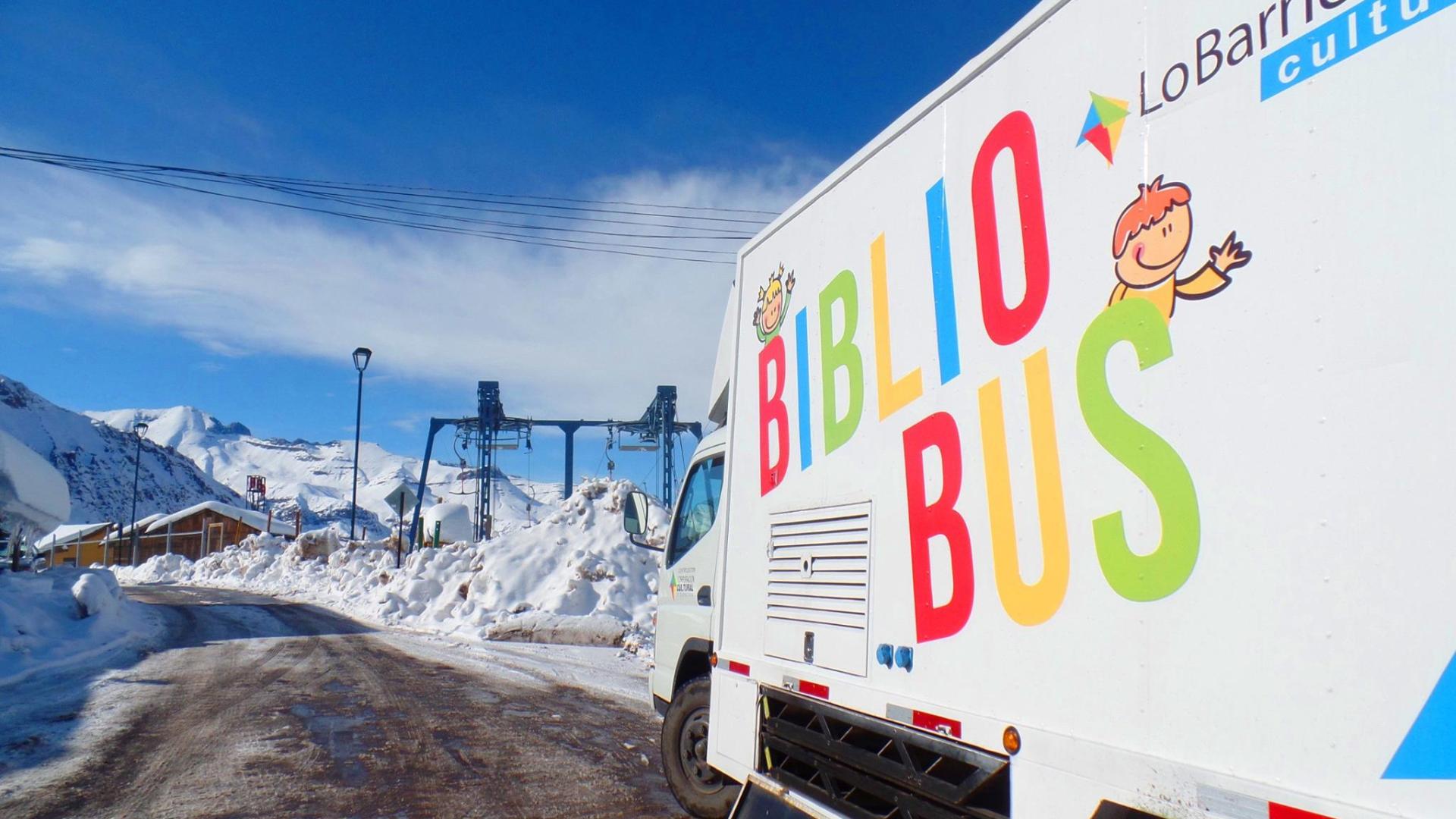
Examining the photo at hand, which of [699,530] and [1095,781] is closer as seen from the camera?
[1095,781]

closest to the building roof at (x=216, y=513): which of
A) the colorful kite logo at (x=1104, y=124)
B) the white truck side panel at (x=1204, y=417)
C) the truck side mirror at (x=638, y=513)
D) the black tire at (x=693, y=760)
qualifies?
the truck side mirror at (x=638, y=513)

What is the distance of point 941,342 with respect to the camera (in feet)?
11.6

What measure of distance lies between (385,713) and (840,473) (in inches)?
274

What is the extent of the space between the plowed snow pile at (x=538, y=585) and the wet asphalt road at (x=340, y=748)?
13.1 feet

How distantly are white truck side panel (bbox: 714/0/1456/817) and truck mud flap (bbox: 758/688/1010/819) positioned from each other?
0.15 metres

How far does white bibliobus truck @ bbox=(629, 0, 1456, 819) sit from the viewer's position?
1972 mm

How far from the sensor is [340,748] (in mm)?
7547

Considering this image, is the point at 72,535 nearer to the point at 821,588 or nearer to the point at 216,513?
the point at 216,513

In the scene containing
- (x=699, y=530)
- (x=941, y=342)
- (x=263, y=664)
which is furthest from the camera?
(x=263, y=664)

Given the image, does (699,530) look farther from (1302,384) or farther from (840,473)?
(1302,384)

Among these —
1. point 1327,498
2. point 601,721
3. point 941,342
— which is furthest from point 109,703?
point 1327,498

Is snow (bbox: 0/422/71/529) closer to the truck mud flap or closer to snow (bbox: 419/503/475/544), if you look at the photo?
snow (bbox: 419/503/475/544)

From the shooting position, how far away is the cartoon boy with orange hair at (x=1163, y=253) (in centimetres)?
241

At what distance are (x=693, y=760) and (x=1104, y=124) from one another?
4667 mm
